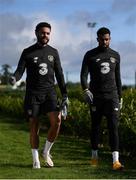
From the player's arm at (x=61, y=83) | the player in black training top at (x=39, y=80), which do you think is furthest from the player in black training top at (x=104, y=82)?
the player in black training top at (x=39, y=80)

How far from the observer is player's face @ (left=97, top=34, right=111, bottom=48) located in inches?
329

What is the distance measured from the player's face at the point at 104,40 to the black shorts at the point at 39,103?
40.0 inches

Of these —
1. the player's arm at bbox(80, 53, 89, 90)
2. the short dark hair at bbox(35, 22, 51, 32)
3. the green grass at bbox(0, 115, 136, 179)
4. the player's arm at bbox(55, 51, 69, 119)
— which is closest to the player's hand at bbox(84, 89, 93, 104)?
the player's arm at bbox(80, 53, 89, 90)

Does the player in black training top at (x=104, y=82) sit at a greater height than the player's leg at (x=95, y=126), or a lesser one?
greater

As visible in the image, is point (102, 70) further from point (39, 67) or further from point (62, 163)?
point (62, 163)

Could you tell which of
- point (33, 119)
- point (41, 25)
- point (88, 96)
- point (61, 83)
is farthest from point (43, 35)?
point (33, 119)

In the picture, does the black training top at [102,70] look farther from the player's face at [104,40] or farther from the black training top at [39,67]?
the black training top at [39,67]

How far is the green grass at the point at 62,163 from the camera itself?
7.65 m

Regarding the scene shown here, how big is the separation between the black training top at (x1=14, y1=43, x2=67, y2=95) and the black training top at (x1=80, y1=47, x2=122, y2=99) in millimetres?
485

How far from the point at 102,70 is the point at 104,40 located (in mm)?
442

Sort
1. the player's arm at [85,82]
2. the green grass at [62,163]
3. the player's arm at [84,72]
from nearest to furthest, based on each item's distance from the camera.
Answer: the green grass at [62,163] < the player's arm at [85,82] < the player's arm at [84,72]

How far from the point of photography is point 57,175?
7605 millimetres

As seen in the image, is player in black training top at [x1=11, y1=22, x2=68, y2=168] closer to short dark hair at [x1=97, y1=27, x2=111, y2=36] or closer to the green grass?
the green grass

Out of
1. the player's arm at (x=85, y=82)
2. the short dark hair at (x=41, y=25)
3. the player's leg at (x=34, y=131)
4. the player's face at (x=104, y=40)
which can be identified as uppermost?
the short dark hair at (x=41, y=25)
